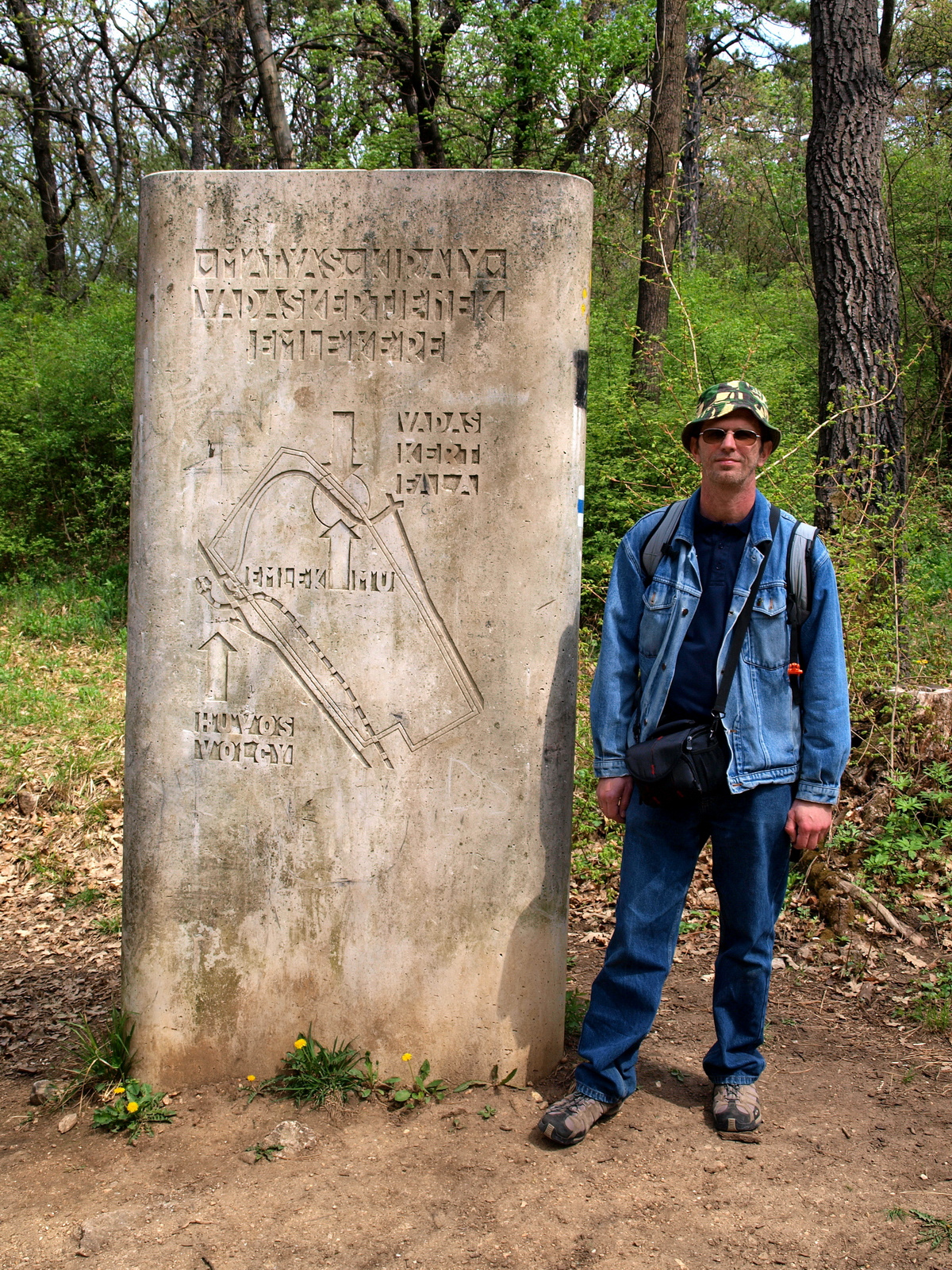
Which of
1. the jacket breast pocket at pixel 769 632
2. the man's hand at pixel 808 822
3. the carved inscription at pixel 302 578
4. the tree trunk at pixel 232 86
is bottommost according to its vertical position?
the man's hand at pixel 808 822

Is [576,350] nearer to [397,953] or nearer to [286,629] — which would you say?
Result: [286,629]

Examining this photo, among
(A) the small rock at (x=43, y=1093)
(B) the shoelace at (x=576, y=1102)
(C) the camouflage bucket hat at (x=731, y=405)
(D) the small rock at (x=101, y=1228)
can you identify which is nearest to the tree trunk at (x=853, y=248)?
(C) the camouflage bucket hat at (x=731, y=405)

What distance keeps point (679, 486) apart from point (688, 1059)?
128 inches

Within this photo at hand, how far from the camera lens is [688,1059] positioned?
3.45 metres

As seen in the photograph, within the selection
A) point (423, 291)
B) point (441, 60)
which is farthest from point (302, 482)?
point (441, 60)

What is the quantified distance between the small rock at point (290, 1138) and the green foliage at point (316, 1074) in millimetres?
110

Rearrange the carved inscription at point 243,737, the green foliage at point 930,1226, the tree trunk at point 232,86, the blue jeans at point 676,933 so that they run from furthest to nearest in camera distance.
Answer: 1. the tree trunk at point 232,86
2. the carved inscription at point 243,737
3. the blue jeans at point 676,933
4. the green foliage at point 930,1226

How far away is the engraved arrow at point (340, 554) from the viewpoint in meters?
3.16

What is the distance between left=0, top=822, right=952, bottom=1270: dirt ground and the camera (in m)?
2.54

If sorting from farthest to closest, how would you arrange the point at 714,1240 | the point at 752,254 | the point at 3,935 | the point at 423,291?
the point at 752,254 → the point at 3,935 → the point at 423,291 → the point at 714,1240

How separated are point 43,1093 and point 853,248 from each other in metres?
5.90

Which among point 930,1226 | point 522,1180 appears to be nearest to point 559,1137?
point 522,1180

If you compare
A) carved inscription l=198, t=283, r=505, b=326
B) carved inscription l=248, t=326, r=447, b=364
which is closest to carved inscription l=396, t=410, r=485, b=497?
carved inscription l=248, t=326, r=447, b=364

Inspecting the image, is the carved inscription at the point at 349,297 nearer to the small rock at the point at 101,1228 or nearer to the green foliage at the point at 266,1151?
the green foliage at the point at 266,1151
